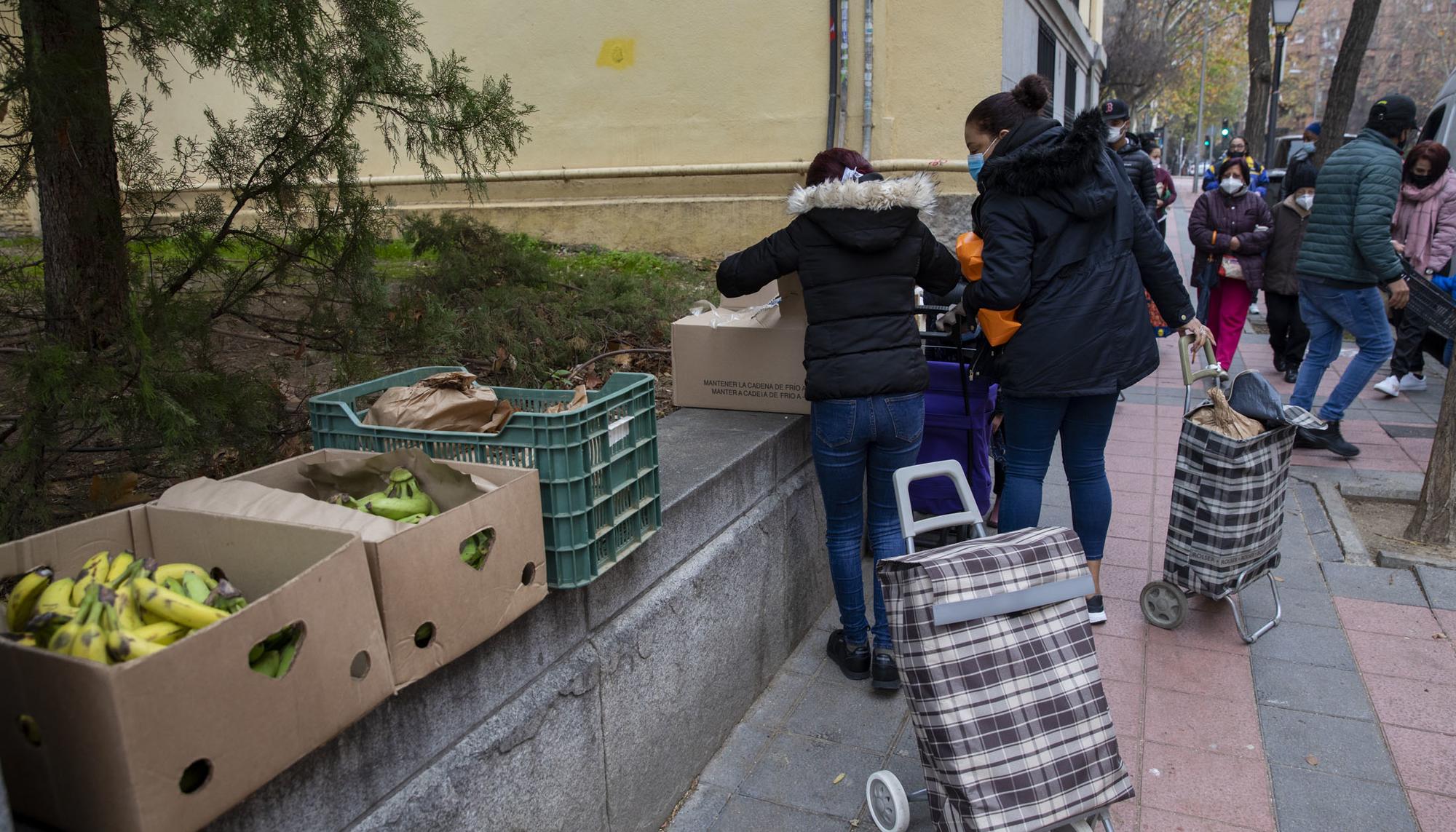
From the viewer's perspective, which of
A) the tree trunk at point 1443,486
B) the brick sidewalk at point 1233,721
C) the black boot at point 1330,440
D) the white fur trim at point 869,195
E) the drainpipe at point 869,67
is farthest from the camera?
the drainpipe at point 869,67

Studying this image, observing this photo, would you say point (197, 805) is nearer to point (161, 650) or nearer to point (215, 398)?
point (161, 650)

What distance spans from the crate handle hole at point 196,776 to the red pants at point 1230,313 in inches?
313

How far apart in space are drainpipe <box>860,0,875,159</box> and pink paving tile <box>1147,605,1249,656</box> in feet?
20.9

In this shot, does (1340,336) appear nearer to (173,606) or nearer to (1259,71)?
(173,606)

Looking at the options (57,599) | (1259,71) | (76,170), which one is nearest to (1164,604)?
(57,599)

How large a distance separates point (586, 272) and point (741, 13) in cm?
426

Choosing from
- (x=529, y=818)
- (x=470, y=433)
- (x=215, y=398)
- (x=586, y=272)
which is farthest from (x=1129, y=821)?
(x=586, y=272)

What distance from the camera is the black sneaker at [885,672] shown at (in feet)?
11.8

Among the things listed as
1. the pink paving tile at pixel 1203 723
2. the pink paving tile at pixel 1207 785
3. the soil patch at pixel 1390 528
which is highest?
the soil patch at pixel 1390 528

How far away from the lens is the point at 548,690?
96.0 inches

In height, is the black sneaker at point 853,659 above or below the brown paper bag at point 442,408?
below

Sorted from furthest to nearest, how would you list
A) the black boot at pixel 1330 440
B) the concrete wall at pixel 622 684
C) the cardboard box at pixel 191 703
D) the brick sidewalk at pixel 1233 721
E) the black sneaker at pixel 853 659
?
1. the black boot at pixel 1330 440
2. the black sneaker at pixel 853 659
3. the brick sidewalk at pixel 1233 721
4. the concrete wall at pixel 622 684
5. the cardboard box at pixel 191 703

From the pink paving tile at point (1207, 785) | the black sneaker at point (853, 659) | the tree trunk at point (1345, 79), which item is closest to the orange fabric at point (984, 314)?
the black sneaker at point (853, 659)

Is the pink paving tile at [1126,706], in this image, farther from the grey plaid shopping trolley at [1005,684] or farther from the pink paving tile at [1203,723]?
the grey plaid shopping trolley at [1005,684]
